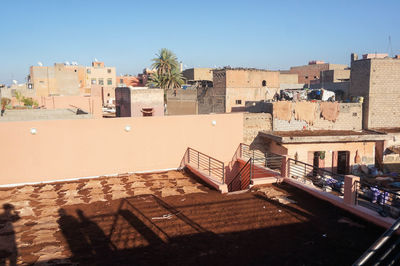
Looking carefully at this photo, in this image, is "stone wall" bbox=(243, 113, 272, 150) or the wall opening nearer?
"stone wall" bbox=(243, 113, 272, 150)

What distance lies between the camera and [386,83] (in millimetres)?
27219

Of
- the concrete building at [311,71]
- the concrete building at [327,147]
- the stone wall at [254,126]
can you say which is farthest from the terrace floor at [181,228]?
the concrete building at [311,71]

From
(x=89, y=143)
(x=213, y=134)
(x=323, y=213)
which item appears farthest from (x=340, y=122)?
(x=89, y=143)

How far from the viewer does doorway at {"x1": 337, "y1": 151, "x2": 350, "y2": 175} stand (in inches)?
843

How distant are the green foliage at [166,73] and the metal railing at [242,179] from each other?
103 ft

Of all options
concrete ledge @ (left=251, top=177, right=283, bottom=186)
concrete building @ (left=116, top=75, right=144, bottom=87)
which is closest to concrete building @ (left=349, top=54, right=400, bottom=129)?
concrete ledge @ (left=251, top=177, right=283, bottom=186)

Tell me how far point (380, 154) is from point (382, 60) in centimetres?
835

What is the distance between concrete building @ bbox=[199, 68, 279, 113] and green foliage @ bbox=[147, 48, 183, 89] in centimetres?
1158

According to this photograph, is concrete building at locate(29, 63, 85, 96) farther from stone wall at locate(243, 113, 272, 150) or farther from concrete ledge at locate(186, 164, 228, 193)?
concrete ledge at locate(186, 164, 228, 193)

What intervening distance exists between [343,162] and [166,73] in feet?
103

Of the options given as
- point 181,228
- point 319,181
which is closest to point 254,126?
point 319,181

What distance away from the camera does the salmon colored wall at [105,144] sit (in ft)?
42.1

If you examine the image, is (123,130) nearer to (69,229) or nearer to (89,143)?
(89,143)

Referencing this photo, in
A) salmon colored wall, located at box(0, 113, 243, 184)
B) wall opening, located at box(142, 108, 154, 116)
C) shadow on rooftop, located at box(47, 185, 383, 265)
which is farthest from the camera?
wall opening, located at box(142, 108, 154, 116)
